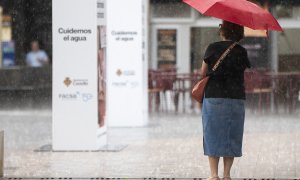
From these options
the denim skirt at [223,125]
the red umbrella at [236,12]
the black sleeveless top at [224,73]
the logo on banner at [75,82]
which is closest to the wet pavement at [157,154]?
the logo on banner at [75,82]

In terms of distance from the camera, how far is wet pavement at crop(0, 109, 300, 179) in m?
11.5

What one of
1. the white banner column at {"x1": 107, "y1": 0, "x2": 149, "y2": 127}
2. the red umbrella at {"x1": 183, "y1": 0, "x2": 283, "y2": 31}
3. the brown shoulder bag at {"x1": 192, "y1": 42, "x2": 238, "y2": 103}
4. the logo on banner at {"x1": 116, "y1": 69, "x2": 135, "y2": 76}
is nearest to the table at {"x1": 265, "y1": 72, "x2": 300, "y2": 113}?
the white banner column at {"x1": 107, "y1": 0, "x2": 149, "y2": 127}

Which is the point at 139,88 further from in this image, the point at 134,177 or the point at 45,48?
the point at 45,48

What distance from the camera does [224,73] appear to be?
9477mm

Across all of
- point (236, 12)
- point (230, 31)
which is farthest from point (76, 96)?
point (236, 12)

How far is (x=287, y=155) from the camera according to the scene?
44.1 ft

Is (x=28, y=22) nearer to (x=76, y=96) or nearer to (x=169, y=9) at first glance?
(x=169, y=9)

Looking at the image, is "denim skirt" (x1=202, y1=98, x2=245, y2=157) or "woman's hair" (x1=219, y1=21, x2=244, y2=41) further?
"woman's hair" (x1=219, y1=21, x2=244, y2=41)

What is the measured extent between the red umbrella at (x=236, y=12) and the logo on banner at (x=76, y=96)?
14.9 ft

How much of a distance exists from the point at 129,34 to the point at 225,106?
9.55m

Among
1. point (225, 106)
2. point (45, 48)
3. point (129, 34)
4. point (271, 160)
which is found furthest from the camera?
point (45, 48)

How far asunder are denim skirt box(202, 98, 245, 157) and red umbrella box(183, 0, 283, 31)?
831mm

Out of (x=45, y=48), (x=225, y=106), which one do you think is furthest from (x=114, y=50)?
(x=45, y=48)

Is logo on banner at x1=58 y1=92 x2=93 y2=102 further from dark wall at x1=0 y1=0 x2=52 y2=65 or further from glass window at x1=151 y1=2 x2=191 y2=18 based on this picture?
dark wall at x1=0 y1=0 x2=52 y2=65
